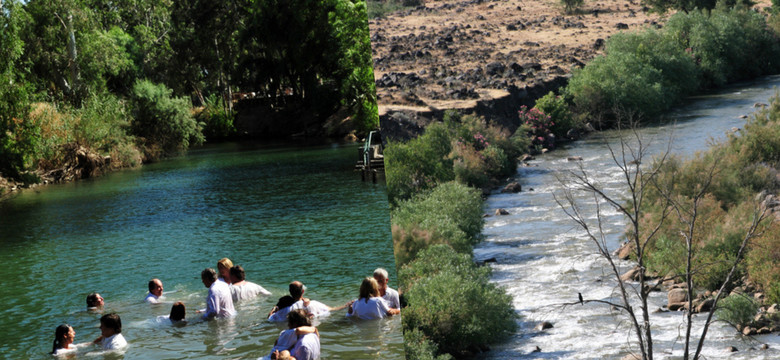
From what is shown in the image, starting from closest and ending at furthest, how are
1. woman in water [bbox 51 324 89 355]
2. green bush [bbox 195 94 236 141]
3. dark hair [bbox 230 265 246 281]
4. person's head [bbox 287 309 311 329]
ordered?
1. person's head [bbox 287 309 311 329]
2. woman in water [bbox 51 324 89 355]
3. dark hair [bbox 230 265 246 281]
4. green bush [bbox 195 94 236 141]

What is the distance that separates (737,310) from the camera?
333cm

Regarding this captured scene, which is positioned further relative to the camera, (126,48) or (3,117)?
(126,48)

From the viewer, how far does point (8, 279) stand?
48.1 ft

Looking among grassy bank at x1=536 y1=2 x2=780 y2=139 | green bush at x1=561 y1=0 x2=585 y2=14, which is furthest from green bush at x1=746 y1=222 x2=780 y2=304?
green bush at x1=561 y1=0 x2=585 y2=14

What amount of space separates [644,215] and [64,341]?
701cm

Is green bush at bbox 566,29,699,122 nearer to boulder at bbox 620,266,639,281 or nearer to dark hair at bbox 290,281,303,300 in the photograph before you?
boulder at bbox 620,266,639,281

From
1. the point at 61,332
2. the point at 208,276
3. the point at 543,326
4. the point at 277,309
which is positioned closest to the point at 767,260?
the point at 543,326

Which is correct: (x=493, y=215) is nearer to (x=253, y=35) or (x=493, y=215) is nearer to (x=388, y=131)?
(x=388, y=131)

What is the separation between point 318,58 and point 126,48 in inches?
353

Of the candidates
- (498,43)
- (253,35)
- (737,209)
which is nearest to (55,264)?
(498,43)

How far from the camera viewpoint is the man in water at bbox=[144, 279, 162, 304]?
10.8 metres

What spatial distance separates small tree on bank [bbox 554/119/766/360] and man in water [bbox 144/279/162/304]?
7.97 meters

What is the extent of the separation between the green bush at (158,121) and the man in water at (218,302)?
25249mm

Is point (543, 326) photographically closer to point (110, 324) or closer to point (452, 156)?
point (452, 156)
